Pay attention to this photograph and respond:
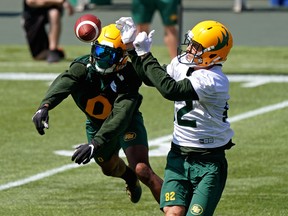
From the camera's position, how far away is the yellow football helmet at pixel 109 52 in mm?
8297

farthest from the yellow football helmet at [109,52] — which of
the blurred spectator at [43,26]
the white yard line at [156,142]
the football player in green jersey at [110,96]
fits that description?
the blurred spectator at [43,26]

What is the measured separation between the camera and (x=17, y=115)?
45.8 feet

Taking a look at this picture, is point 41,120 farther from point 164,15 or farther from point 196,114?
point 164,15

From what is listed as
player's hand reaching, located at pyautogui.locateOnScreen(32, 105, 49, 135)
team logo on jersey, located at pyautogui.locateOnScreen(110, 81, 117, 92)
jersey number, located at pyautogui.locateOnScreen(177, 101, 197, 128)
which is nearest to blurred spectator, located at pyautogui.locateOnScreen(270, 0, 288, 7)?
team logo on jersey, located at pyautogui.locateOnScreen(110, 81, 117, 92)

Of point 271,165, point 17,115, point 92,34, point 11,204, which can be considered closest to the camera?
point 92,34

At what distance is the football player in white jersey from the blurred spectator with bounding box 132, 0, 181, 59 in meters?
9.09

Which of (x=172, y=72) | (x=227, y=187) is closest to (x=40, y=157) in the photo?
(x=227, y=187)

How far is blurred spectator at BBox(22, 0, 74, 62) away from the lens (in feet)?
58.7

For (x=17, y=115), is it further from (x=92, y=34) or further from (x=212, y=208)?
(x=212, y=208)

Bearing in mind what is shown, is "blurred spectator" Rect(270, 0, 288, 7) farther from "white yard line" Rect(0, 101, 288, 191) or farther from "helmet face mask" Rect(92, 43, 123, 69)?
"helmet face mask" Rect(92, 43, 123, 69)

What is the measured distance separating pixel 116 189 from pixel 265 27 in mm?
14523

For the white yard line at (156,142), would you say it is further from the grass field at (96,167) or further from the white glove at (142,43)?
the white glove at (142,43)

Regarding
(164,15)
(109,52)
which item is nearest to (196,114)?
(109,52)

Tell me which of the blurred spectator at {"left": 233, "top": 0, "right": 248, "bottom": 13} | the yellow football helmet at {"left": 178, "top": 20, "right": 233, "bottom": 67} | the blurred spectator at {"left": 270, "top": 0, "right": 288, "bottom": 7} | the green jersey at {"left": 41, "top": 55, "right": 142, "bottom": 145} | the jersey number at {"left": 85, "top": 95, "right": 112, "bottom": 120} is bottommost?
the blurred spectator at {"left": 270, "top": 0, "right": 288, "bottom": 7}
